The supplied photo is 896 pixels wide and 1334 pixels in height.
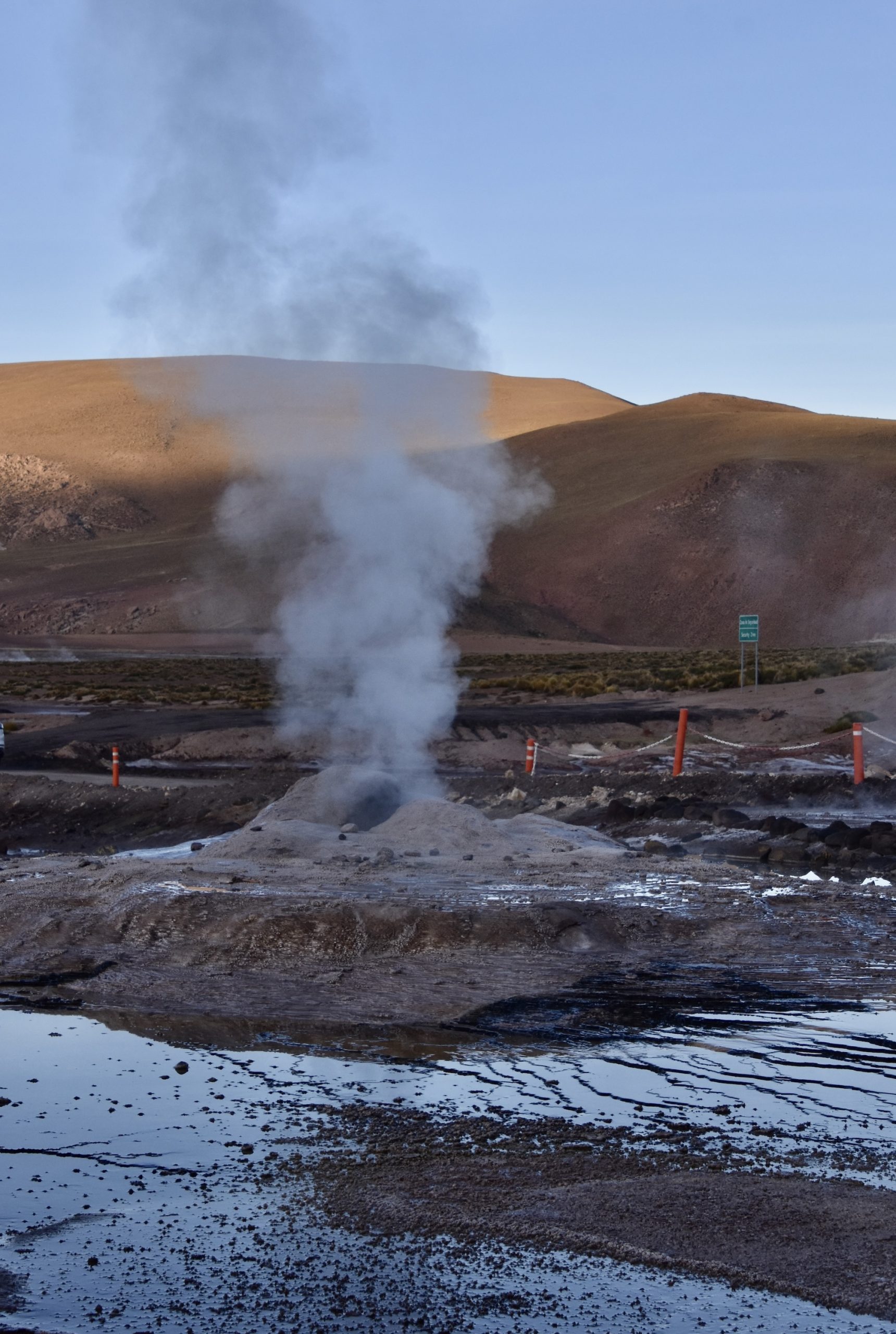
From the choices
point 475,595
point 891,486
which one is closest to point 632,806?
point 475,595

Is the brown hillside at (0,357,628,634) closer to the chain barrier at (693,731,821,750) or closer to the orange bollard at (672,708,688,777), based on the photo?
the chain barrier at (693,731,821,750)

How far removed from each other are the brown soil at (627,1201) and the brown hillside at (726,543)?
8012 centimetres

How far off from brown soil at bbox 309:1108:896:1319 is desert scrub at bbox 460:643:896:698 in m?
31.1

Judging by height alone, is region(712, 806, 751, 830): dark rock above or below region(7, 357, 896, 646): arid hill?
below

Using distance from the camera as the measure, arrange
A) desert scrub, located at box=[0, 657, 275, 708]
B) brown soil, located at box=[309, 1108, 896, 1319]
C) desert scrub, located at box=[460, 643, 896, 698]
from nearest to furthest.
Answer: brown soil, located at box=[309, 1108, 896, 1319], desert scrub, located at box=[0, 657, 275, 708], desert scrub, located at box=[460, 643, 896, 698]

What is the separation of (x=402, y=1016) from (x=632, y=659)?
57366 millimetres

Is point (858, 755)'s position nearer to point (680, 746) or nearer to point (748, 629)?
point (680, 746)

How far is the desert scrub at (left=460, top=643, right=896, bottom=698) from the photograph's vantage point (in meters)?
42.3

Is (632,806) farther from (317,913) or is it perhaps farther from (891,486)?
(891,486)

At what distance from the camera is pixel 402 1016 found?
8750mm

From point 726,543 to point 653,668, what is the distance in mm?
41573

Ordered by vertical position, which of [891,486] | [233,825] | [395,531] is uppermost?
[891,486]

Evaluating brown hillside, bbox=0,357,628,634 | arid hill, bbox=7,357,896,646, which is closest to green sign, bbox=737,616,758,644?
brown hillside, bbox=0,357,628,634

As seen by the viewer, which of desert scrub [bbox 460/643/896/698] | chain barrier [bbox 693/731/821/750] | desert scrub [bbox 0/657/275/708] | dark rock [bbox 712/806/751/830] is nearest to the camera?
dark rock [bbox 712/806/751/830]
